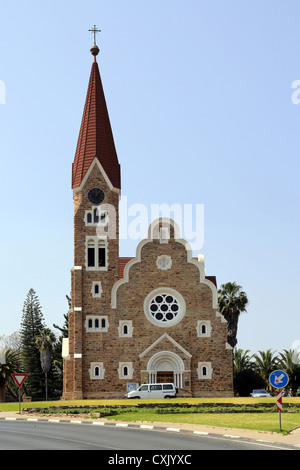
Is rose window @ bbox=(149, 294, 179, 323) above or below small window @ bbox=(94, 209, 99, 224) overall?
below

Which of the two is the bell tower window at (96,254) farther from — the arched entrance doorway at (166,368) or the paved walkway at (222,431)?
the paved walkway at (222,431)

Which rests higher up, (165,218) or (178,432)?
(165,218)

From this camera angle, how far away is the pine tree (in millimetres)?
83562

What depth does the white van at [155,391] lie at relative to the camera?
5206cm

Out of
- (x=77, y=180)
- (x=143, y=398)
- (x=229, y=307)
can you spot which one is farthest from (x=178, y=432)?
(x=229, y=307)

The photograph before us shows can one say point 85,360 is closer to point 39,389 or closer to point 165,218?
point 165,218

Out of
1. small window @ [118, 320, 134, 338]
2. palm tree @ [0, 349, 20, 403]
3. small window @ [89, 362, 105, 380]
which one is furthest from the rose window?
palm tree @ [0, 349, 20, 403]

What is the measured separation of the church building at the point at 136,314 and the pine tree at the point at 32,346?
24.4 m

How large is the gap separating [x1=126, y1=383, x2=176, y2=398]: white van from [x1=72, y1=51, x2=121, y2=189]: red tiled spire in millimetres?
18194

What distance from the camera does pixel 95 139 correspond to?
2491 inches

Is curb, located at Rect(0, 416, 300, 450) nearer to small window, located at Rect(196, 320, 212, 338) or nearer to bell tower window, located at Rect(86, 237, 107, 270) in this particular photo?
bell tower window, located at Rect(86, 237, 107, 270)

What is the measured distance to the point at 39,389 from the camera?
3280 inches

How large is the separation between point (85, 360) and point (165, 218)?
518 inches

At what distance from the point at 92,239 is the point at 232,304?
19.0m
